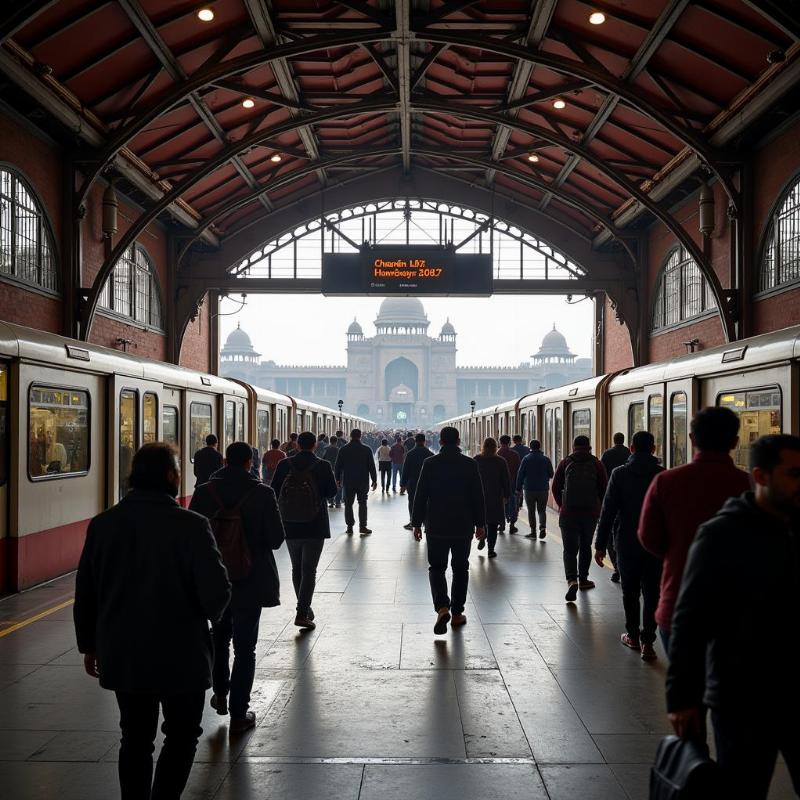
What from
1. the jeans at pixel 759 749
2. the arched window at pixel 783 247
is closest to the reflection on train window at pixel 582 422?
the arched window at pixel 783 247

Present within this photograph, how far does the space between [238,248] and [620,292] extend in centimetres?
1053

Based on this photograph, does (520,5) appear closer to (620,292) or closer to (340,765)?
(620,292)

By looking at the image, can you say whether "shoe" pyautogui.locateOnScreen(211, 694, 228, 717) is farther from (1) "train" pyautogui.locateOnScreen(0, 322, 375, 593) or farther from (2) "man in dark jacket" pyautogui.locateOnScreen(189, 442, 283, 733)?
(1) "train" pyautogui.locateOnScreen(0, 322, 375, 593)

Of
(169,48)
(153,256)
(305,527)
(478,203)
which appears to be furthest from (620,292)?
(305,527)

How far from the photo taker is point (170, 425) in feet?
43.3

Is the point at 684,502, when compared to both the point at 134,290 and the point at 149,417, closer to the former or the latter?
the point at 149,417

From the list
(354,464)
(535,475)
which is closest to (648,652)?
(535,475)

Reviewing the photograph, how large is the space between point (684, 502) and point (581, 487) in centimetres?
455

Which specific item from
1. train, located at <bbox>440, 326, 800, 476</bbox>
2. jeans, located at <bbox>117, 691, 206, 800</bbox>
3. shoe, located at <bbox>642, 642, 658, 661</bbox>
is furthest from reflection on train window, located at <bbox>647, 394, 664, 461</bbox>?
jeans, located at <bbox>117, 691, 206, 800</bbox>

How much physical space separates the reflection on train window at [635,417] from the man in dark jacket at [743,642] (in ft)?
31.4

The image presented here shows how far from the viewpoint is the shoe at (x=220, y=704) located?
5031mm

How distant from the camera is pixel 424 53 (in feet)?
53.3

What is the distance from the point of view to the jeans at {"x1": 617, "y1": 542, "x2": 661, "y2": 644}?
247 inches

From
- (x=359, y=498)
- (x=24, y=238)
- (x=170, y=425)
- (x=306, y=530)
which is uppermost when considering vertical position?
(x=24, y=238)
